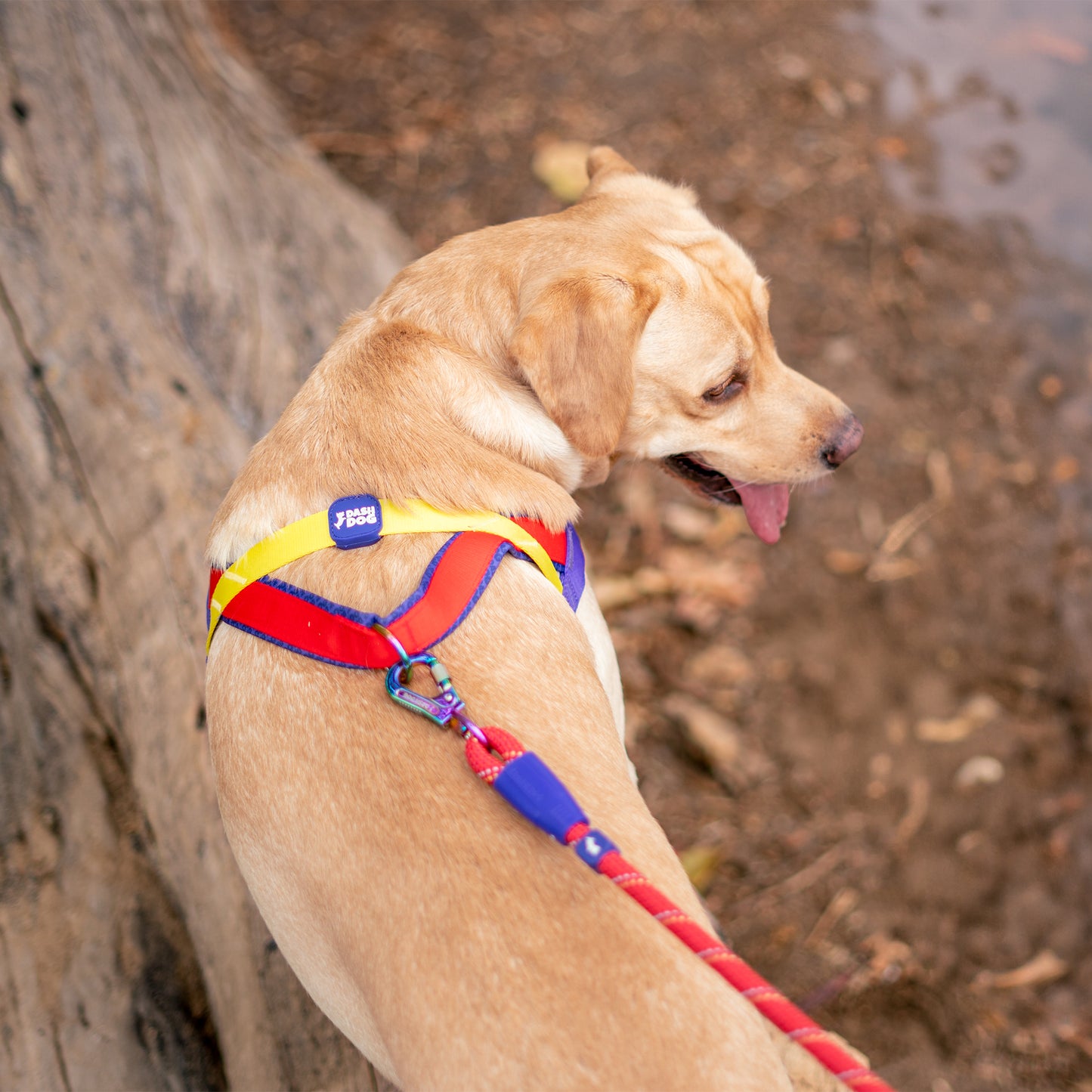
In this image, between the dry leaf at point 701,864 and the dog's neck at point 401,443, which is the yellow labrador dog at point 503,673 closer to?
the dog's neck at point 401,443

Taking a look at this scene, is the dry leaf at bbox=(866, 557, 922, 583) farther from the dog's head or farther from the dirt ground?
the dog's head

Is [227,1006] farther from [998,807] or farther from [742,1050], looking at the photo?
[998,807]

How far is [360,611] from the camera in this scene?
1.85 meters

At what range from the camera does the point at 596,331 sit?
2.08 metres

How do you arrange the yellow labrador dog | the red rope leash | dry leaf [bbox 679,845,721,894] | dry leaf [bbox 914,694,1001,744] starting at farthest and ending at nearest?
1. dry leaf [bbox 914,694,1001,744]
2. dry leaf [bbox 679,845,721,894]
3. the yellow labrador dog
4. the red rope leash

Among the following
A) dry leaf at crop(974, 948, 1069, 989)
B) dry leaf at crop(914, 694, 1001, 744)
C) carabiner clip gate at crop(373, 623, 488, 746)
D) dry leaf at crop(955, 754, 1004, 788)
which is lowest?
dry leaf at crop(974, 948, 1069, 989)

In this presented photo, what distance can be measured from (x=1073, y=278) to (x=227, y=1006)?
215 inches

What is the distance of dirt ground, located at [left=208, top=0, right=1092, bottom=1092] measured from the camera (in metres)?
3.24

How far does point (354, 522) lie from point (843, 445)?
4.76ft

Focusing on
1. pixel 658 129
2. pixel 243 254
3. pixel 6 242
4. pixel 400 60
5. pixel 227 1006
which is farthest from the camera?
pixel 400 60

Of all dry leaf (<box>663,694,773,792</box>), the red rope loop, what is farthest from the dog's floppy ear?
dry leaf (<box>663,694,773,792</box>)

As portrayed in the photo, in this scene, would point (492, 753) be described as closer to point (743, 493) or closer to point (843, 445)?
point (743, 493)

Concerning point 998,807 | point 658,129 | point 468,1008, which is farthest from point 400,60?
point 468,1008

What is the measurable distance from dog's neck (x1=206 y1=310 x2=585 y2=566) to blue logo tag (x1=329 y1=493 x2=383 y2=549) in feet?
0.19
